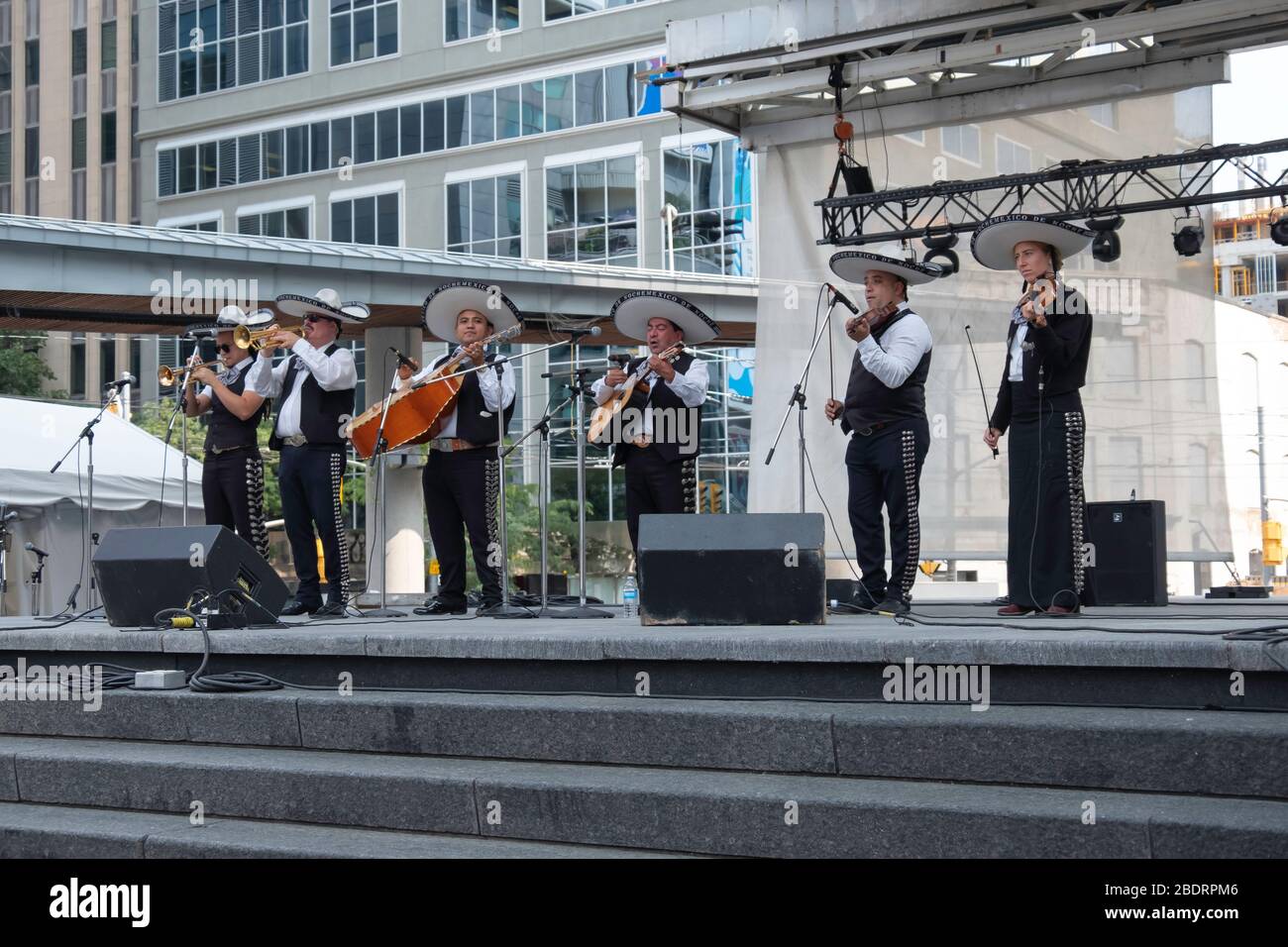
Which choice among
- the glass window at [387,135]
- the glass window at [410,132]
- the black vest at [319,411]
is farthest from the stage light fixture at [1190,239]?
the glass window at [387,135]

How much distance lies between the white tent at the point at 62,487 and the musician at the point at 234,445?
6.88 m

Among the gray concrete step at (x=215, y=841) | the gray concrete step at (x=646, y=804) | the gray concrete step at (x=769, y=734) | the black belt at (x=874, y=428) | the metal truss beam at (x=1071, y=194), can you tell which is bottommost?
the gray concrete step at (x=215, y=841)

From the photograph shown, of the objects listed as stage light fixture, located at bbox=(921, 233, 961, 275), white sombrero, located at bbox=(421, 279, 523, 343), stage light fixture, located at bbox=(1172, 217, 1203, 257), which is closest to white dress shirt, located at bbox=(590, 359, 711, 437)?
white sombrero, located at bbox=(421, 279, 523, 343)

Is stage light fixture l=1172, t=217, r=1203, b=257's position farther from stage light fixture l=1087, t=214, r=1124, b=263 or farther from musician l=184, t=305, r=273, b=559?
musician l=184, t=305, r=273, b=559

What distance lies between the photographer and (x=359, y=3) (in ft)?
134

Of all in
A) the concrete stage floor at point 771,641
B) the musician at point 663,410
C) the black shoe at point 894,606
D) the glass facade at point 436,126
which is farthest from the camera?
the glass facade at point 436,126

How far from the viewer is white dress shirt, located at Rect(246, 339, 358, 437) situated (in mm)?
7934

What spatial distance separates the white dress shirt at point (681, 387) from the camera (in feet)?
26.1

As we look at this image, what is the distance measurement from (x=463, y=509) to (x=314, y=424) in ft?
3.12

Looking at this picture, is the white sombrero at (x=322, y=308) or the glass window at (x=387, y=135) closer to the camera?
the white sombrero at (x=322, y=308)

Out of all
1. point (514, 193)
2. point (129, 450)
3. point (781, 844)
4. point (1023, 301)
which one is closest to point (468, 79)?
point (514, 193)

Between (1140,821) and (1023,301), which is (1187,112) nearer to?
(1023,301)

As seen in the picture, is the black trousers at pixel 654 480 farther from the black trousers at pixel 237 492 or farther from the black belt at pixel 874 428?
the black trousers at pixel 237 492

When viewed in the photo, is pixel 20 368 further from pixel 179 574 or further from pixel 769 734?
pixel 769 734
